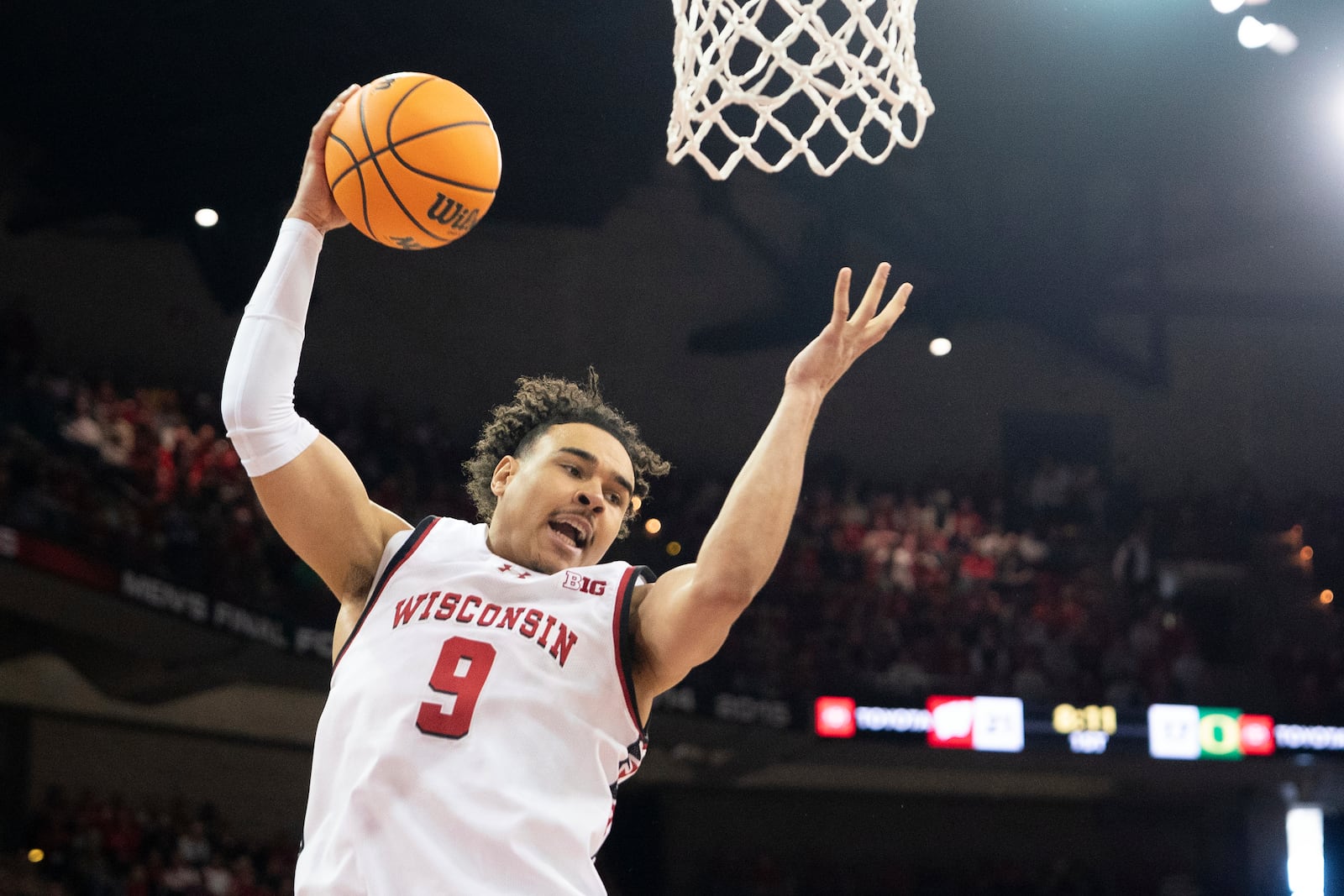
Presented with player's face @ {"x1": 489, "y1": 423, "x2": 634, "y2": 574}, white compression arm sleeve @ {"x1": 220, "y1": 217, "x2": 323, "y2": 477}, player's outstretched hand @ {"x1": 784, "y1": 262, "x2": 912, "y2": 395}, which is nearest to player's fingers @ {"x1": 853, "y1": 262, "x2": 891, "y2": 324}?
player's outstretched hand @ {"x1": 784, "y1": 262, "x2": 912, "y2": 395}

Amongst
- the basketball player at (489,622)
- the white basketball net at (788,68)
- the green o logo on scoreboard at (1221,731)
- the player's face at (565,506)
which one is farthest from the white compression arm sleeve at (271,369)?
the green o logo on scoreboard at (1221,731)

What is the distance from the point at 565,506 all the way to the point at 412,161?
→ 0.68 meters

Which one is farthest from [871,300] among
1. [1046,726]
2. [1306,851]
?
[1306,851]

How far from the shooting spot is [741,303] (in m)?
14.5

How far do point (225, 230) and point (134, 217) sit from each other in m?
0.88

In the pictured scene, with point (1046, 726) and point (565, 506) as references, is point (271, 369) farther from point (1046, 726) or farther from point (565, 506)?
point (1046, 726)

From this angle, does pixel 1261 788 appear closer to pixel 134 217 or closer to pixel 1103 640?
pixel 1103 640

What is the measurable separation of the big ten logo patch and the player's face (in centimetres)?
8

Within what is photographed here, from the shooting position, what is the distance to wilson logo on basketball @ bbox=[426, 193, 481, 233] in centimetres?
265

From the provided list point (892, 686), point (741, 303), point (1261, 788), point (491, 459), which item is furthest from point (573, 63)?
point (491, 459)

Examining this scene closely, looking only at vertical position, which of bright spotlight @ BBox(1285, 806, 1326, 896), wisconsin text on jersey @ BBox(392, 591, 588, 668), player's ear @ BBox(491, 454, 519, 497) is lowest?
bright spotlight @ BBox(1285, 806, 1326, 896)

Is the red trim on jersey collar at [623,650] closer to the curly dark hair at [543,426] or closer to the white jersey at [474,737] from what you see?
the white jersey at [474,737]

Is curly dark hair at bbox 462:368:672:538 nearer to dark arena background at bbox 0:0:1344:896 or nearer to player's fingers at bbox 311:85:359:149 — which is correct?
player's fingers at bbox 311:85:359:149

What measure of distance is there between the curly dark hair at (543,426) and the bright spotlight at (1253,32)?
10684 millimetres
